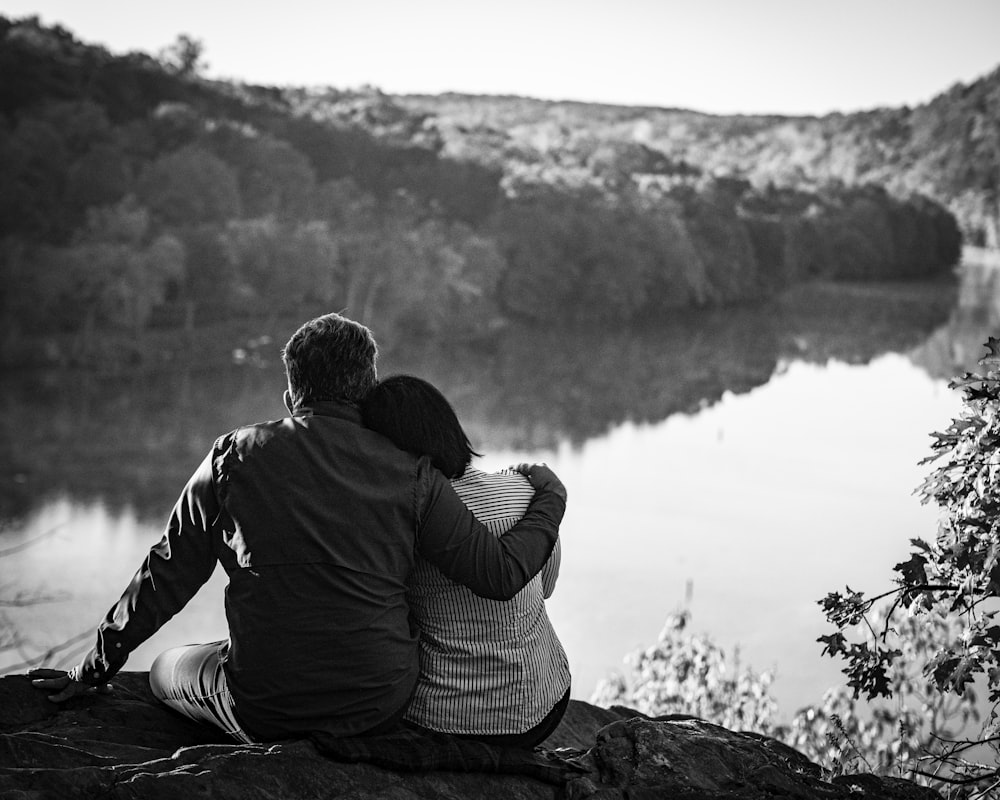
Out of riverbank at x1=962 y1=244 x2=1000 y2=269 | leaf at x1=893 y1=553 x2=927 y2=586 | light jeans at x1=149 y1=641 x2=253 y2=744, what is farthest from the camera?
riverbank at x1=962 y1=244 x2=1000 y2=269

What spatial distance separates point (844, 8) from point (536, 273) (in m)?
8.80

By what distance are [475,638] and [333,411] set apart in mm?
422

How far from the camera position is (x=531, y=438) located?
840 inches

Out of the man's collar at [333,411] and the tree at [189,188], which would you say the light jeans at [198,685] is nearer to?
the man's collar at [333,411]

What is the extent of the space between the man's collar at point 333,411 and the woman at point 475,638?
0.02 metres

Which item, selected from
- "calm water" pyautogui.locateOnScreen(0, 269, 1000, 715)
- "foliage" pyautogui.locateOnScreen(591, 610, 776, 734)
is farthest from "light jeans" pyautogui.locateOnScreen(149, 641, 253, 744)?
"calm water" pyautogui.locateOnScreen(0, 269, 1000, 715)

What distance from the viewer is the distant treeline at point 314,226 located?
19297 millimetres

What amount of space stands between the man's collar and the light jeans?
0.43 m

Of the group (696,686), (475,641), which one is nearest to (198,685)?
(475,641)

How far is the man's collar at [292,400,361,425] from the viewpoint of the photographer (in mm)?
1564

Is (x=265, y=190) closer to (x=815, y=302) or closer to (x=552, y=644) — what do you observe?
(x=815, y=302)

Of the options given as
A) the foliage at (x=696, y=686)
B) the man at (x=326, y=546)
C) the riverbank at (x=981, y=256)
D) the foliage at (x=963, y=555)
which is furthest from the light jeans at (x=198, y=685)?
the riverbank at (x=981, y=256)

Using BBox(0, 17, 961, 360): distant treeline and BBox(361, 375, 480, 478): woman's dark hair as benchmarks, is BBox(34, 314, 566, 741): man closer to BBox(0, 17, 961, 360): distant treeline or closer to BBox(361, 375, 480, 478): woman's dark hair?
BBox(361, 375, 480, 478): woman's dark hair

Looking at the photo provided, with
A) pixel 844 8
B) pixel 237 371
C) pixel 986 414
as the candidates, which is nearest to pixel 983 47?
pixel 844 8
